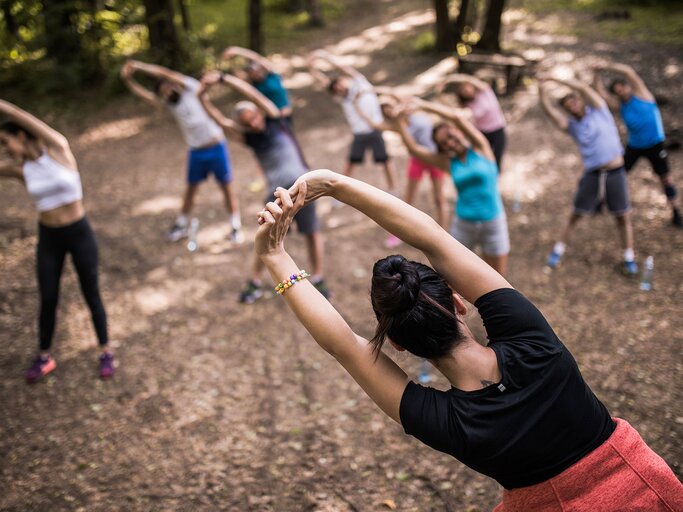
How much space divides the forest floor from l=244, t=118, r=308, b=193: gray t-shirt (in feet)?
5.14

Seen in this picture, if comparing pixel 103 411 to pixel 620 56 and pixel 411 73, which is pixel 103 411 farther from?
pixel 620 56

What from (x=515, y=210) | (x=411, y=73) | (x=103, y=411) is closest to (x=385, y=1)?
(x=411, y=73)

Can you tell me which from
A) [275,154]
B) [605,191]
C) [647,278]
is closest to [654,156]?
[605,191]

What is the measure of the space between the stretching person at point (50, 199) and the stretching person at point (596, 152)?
5.22 meters

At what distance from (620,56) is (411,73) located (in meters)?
5.51

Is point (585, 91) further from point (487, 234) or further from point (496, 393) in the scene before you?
point (496, 393)

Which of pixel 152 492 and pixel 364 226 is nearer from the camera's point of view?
pixel 152 492

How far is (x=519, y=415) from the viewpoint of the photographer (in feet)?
6.29

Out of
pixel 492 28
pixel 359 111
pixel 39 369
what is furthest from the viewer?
pixel 492 28

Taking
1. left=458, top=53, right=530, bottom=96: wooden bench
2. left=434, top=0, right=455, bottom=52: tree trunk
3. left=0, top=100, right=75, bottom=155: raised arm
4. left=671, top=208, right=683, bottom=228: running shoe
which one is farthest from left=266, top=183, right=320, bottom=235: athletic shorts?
left=434, top=0, right=455, bottom=52: tree trunk

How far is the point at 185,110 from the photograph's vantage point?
7.50 metres

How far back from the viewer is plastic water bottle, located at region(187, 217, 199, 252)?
26.0ft

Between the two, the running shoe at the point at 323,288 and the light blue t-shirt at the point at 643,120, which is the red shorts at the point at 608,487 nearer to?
the running shoe at the point at 323,288

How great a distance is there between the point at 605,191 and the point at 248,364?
15.0 feet
